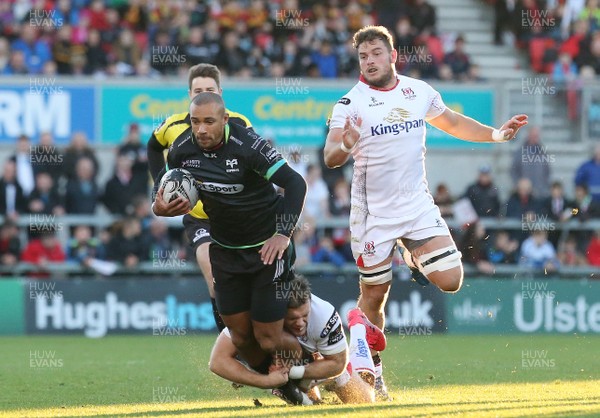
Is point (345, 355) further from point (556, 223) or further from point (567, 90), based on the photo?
point (567, 90)

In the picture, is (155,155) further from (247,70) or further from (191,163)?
(247,70)

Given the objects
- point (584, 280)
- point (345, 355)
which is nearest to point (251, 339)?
point (345, 355)

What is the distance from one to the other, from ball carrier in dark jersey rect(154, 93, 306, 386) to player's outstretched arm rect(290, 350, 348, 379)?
0.28 m

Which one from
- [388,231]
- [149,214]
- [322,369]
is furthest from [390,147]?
[149,214]

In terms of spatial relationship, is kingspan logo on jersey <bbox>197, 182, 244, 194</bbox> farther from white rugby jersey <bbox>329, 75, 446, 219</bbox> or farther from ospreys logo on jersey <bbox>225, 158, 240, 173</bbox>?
white rugby jersey <bbox>329, 75, 446, 219</bbox>

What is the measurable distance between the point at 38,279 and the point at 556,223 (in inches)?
304

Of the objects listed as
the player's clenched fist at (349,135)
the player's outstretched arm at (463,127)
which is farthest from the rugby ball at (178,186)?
the player's outstretched arm at (463,127)

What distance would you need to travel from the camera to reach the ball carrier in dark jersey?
30.4 feet

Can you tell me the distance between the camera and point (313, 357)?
32.3 ft

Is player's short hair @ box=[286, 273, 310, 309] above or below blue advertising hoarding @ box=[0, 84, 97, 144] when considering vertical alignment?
below

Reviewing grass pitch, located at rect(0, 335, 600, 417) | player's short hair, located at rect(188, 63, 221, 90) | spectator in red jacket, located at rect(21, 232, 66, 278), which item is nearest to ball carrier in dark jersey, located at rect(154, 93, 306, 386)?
grass pitch, located at rect(0, 335, 600, 417)

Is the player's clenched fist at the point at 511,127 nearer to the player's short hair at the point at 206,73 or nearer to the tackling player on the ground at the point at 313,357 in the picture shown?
the tackling player on the ground at the point at 313,357

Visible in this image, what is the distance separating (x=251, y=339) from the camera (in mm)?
9922

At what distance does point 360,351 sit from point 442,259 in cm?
105
